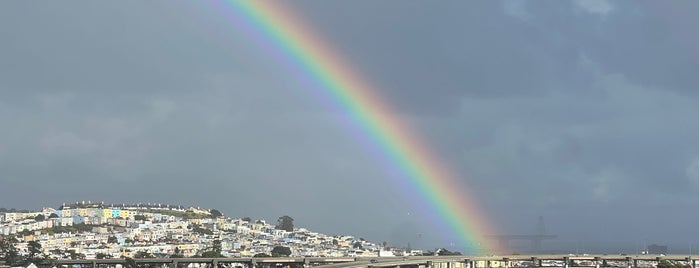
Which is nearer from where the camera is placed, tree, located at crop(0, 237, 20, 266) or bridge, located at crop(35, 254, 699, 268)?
tree, located at crop(0, 237, 20, 266)

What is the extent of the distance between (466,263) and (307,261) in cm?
2289

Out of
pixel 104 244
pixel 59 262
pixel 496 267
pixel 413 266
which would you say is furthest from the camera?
pixel 104 244

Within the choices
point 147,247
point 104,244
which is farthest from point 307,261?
point 104,244

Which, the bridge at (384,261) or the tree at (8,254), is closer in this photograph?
the tree at (8,254)

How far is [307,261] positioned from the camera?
11881 centimetres

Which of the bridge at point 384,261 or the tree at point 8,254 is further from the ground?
the tree at point 8,254

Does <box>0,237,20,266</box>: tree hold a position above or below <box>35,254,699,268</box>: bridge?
above

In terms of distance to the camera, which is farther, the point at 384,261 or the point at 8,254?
the point at 384,261

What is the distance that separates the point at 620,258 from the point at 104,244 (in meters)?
115

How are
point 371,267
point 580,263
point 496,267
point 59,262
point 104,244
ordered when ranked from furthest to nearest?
point 104,244
point 580,263
point 496,267
point 59,262
point 371,267

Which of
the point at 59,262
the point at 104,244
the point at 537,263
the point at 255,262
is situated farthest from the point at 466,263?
the point at 104,244

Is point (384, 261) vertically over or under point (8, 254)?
under

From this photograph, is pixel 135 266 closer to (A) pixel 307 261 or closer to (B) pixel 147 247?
(A) pixel 307 261

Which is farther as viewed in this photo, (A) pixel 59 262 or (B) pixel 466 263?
(B) pixel 466 263
